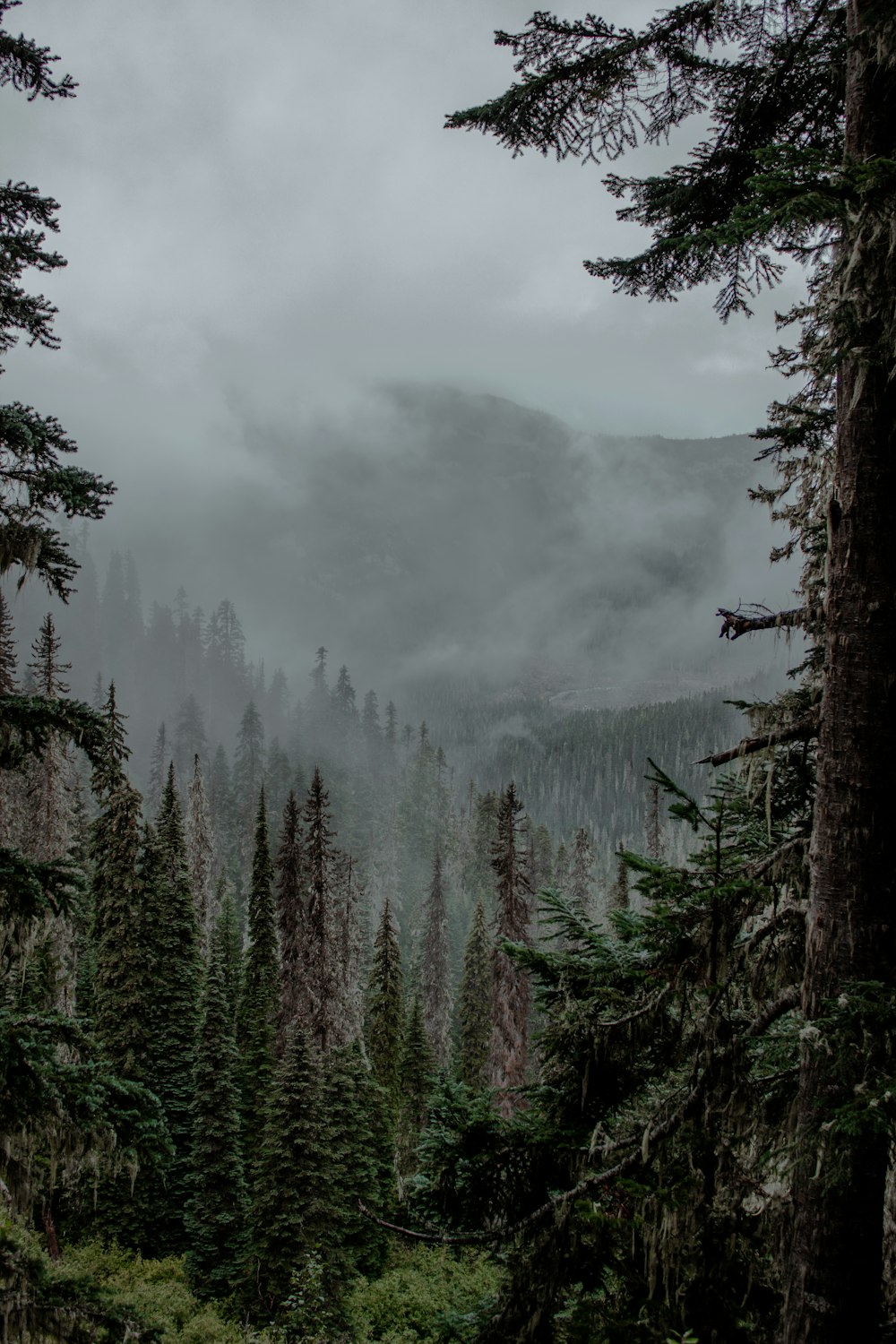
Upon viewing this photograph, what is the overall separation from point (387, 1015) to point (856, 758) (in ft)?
128

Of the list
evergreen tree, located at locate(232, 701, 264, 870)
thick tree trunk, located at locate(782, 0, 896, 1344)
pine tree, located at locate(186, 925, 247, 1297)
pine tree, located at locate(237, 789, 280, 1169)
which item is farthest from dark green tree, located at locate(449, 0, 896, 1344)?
evergreen tree, located at locate(232, 701, 264, 870)

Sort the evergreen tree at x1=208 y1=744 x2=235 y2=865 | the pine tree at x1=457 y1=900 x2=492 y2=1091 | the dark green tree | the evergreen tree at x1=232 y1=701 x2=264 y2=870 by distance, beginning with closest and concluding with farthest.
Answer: the dark green tree
the pine tree at x1=457 y1=900 x2=492 y2=1091
the evergreen tree at x1=208 y1=744 x2=235 y2=865
the evergreen tree at x1=232 y1=701 x2=264 y2=870

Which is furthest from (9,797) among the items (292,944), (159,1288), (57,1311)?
(57,1311)

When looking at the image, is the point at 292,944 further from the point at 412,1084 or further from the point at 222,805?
the point at 222,805

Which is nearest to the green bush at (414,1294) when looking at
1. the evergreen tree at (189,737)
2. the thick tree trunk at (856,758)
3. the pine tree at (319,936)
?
the pine tree at (319,936)

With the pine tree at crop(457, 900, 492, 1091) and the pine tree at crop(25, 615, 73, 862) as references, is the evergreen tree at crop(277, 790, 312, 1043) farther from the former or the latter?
the pine tree at crop(457, 900, 492, 1091)

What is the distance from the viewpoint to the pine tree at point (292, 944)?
2994 cm

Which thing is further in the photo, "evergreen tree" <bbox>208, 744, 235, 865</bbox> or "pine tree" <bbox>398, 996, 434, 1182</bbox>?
"evergreen tree" <bbox>208, 744, 235, 865</bbox>

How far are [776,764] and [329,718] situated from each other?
158046mm

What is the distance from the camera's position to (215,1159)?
2723 centimetres

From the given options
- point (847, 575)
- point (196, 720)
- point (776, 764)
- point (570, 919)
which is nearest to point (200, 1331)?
point (570, 919)

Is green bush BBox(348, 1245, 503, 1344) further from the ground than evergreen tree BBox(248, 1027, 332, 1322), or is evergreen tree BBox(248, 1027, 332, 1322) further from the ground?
evergreen tree BBox(248, 1027, 332, 1322)

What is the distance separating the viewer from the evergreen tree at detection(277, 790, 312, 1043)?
29938 mm

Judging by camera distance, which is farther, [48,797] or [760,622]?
[48,797]
